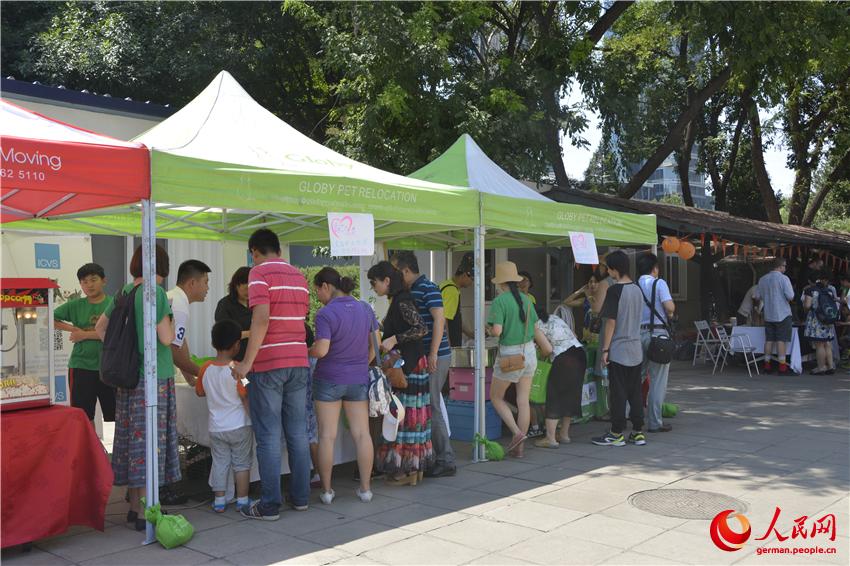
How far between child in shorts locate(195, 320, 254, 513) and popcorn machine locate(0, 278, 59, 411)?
937mm

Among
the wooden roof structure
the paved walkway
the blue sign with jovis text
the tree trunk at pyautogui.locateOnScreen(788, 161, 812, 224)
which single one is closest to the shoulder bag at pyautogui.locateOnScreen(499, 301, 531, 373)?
the paved walkway

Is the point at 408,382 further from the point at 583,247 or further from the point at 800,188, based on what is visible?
the point at 800,188

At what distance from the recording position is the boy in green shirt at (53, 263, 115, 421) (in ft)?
19.3

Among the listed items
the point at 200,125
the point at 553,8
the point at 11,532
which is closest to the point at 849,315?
the point at 553,8

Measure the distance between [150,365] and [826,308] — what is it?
38.4ft

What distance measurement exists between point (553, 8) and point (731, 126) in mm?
11862

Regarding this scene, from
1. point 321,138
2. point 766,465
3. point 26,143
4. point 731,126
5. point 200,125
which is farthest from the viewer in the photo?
point 731,126

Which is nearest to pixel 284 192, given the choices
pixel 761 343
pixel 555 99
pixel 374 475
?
pixel 374 475

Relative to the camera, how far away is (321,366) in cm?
523

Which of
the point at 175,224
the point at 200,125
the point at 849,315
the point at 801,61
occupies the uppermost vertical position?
the point at 801,61

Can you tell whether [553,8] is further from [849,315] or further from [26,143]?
[26,143]

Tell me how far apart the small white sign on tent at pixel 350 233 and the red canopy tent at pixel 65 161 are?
4.45 ft

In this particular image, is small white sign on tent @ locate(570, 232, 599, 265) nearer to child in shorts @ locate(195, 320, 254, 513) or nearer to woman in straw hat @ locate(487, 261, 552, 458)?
woman in straw hat @ locate(487, 261, 552, 458)

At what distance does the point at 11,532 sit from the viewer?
4.18 m
